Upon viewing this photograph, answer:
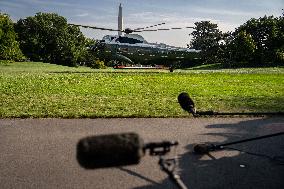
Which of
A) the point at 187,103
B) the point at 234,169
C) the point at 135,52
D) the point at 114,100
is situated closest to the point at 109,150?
the point at 187,103

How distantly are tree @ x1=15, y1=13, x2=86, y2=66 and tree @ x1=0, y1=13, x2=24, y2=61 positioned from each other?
14.5 meters

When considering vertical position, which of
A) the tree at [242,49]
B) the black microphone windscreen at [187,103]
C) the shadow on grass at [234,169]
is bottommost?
the shadow on grass at [234,169]

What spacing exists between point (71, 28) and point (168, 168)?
4031 inches

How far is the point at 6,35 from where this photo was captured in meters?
67.6

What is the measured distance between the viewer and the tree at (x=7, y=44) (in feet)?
212

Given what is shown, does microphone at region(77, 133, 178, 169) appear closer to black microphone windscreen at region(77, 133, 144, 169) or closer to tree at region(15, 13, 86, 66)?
black microphone windscreen at region(77, 133, 144, 169)

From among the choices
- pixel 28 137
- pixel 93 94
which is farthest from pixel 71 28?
pixel 28 137

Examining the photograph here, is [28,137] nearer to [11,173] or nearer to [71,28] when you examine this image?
[11,173]

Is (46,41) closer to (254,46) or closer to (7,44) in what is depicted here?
(7,44)

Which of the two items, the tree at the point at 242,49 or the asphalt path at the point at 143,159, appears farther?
the tree at the point at 242,49

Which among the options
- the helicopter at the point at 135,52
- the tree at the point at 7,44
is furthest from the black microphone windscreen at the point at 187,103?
the tree at the point at 7,44

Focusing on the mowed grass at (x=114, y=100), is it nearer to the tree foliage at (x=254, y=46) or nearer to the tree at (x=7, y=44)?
the tree at (x=7, y=44)

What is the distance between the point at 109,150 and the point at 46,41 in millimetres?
93134

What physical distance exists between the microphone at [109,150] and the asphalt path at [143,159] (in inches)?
166
